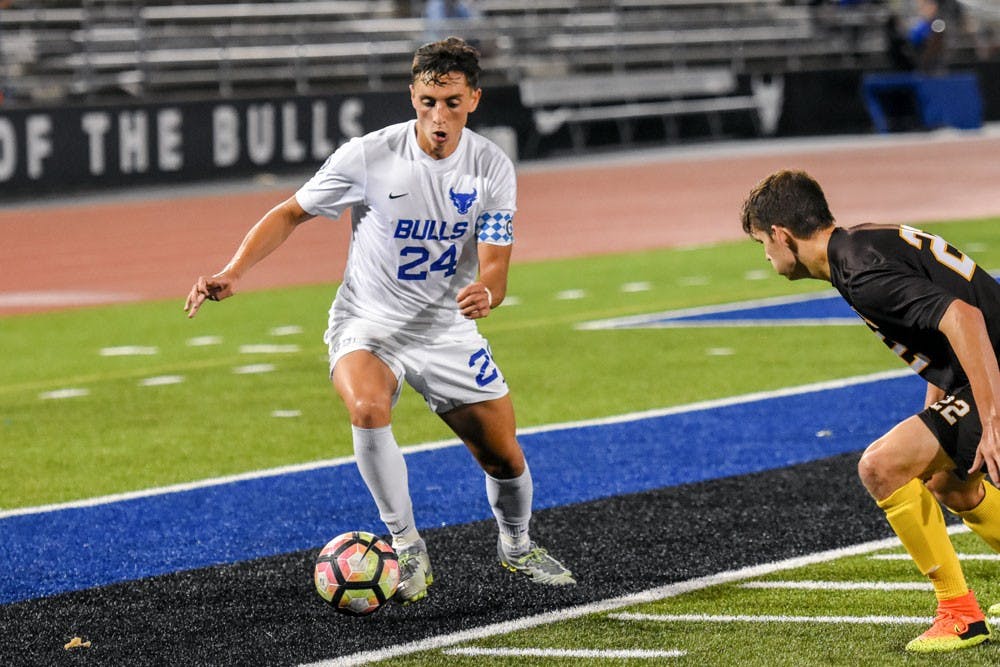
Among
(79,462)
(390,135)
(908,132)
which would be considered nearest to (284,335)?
(79,462)

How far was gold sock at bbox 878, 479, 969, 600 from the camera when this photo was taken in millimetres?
5598

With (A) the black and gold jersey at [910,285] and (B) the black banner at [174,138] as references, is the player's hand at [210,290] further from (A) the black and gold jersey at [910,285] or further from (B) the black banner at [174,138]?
(B) the black banner at [174,138]

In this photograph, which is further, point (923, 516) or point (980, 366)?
point (923, 516)

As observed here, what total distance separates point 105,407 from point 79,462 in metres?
1.69

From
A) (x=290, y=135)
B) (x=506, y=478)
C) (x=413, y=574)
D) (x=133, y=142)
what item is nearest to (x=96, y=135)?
(x=133, y=142)

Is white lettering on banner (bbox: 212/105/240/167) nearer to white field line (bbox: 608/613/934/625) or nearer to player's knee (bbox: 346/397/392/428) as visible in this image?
player's knee (bbox: 346/397/392/428)

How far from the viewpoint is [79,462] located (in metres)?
9.52

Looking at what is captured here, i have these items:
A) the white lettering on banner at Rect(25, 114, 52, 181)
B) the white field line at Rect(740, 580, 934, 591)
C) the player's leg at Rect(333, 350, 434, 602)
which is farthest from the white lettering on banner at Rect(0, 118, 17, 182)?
the white field line at Rect(740, 580, 934, 591)

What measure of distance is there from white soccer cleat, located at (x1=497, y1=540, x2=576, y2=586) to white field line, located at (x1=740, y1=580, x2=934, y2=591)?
0.68m

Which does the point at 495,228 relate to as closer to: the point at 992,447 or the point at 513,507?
the point at 513,507

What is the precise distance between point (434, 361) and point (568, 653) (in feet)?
4.44

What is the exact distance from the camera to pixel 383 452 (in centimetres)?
648

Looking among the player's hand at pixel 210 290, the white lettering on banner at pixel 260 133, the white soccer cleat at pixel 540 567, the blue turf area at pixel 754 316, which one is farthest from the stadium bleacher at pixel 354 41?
the white soccer cleat at pixel 540 567

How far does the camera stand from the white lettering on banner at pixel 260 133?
86.5ft
